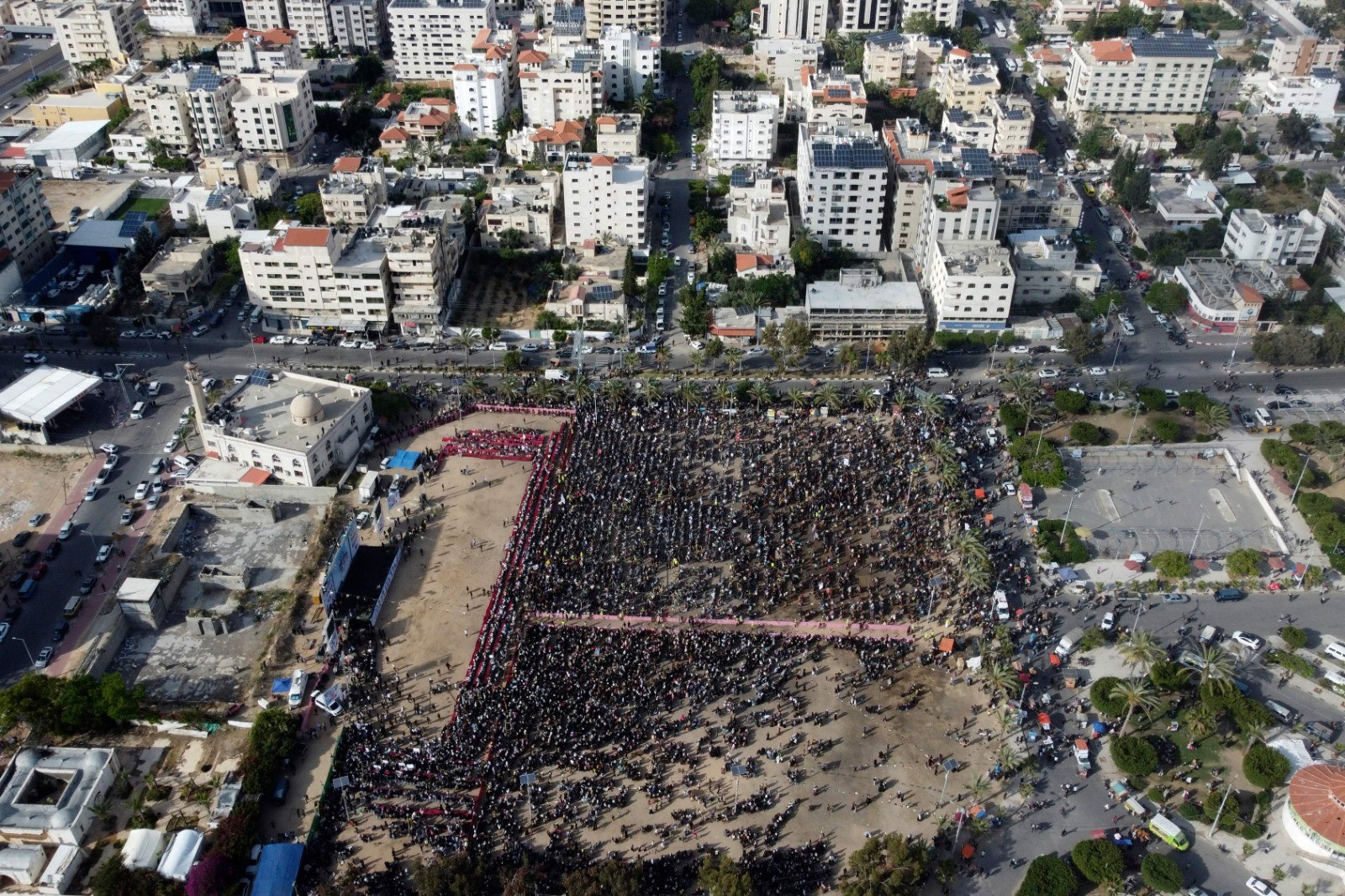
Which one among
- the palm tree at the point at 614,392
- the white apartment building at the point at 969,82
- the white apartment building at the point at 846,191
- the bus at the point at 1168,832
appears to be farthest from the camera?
the white apartment building at the point at 969,82

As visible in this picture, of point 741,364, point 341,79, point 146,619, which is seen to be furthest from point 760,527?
point 341,79

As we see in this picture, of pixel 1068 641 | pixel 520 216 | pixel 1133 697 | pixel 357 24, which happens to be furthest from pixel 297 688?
pixel 357 24

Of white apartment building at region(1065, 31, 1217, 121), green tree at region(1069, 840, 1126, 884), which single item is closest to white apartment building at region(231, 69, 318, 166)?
white apartment building at region(1065, 31, 1217, 121)

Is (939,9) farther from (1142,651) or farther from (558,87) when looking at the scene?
(1142,651)

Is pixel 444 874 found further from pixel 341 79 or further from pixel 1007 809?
pixel 341 79

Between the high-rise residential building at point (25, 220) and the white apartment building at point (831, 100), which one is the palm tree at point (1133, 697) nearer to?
the white apartment building at point (831, 100)

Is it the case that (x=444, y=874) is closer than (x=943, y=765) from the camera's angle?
Yes

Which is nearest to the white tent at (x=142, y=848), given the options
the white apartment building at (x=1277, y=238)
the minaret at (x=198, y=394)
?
the minaret at (x=198, y=394)
